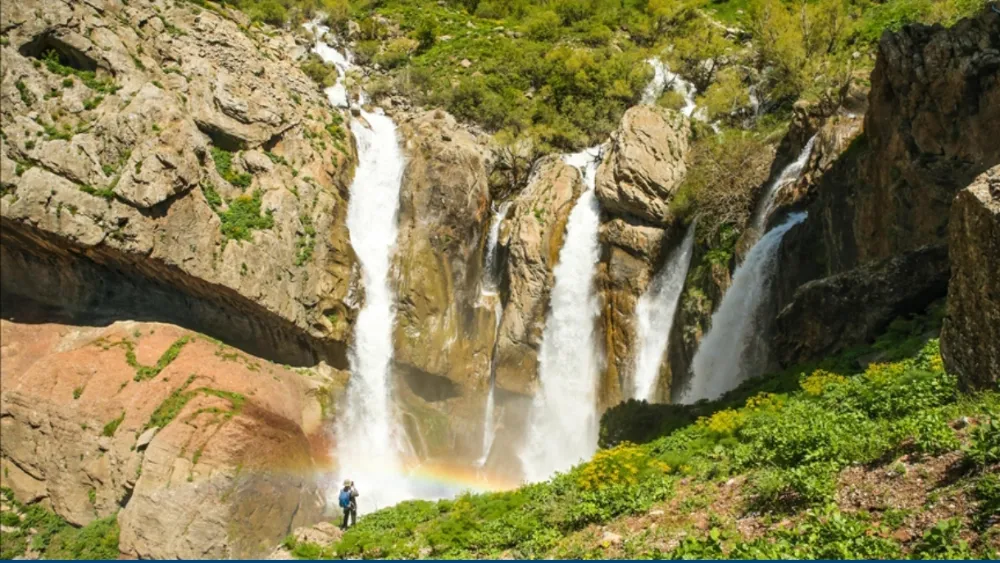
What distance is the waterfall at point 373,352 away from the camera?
2889 cm

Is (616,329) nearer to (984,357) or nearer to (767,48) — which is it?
(984,357)

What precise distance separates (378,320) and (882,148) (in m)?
21.7

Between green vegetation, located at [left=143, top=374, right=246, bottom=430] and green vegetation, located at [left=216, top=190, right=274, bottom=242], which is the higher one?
green vegetation, located at [left=216, top=190, right=274, bottom=242]

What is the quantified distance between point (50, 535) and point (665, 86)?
4249 centimetres

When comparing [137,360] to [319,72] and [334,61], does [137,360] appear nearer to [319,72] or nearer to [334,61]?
[319,72]

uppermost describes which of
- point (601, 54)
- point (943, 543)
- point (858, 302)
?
point (601, 54)

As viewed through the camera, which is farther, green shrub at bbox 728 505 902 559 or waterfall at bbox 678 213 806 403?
waterfall at bbox 678 213 806 403

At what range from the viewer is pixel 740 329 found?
2480 cm

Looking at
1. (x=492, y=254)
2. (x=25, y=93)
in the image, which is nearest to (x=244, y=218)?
(x=25, y=93)

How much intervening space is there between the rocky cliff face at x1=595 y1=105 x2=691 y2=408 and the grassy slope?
13458 mm

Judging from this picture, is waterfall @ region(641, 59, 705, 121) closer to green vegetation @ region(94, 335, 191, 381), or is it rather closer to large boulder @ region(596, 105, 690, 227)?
large boulder @ region(596, 105, 690, 227)

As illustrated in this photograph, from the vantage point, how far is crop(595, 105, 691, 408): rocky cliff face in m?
31.2

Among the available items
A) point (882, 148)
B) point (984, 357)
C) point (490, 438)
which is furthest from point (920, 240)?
point (490, 438)

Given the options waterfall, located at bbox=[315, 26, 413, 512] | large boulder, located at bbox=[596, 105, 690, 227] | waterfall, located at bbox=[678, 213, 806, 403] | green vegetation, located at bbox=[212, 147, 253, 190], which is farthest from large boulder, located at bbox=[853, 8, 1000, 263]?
green vegetation, located at bbox=[212, 147, 253, 190]
